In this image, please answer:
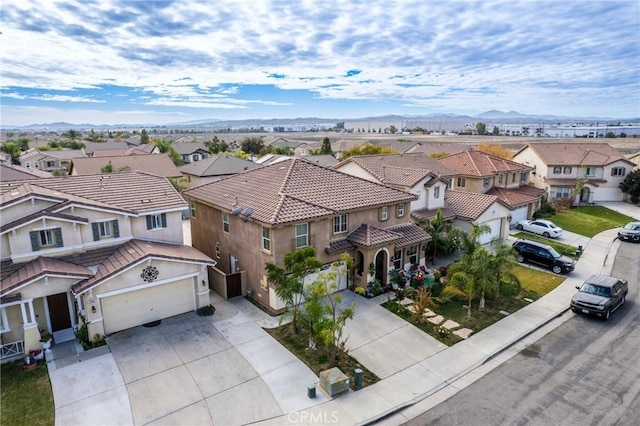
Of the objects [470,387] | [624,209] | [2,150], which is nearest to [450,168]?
[624,209]

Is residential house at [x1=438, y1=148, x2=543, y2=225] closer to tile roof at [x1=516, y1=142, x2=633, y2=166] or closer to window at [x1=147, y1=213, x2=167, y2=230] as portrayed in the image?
tile roof at [x1=516, y1=142, x2=633, y2=166]

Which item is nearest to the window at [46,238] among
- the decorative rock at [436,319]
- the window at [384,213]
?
the window at [384,213]

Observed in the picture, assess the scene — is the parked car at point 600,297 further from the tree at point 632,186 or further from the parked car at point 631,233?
the tree at point 632,186

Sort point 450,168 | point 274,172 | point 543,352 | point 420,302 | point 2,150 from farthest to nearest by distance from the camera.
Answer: point 2,150 < point 450,168 < point 274,172 < point 420,302 < point 543,352

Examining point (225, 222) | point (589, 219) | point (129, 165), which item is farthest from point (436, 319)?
point (129, 165)

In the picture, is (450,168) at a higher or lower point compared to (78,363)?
higher

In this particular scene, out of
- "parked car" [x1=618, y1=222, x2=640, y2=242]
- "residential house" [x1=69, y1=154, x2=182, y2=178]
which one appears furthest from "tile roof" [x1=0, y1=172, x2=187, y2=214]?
"parked car" [x1=618, y1=222, x2=640, y2=242]

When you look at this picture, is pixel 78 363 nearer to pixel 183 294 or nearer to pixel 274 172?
pixel 183 294

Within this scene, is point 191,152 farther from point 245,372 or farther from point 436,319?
point 245,372
